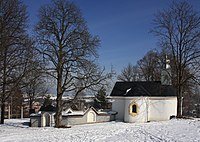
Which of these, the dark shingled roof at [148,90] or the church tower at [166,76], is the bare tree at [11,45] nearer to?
the dark shingled roof at [148,90]

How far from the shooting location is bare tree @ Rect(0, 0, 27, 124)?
1705 cm

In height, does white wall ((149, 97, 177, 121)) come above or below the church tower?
below

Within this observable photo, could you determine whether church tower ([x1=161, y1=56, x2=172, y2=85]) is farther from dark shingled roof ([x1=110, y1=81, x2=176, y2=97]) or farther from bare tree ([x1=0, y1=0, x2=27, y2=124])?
bare tree ([x1=0, y1=0, x2=27, y2=124])

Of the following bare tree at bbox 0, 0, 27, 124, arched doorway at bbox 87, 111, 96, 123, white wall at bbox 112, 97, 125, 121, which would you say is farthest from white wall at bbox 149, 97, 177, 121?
Result: bare tree at bbox 0, 0, 27, 124

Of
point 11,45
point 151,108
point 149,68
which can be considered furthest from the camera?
point 149,68

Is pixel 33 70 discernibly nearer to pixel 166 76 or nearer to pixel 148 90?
pixel 148 90

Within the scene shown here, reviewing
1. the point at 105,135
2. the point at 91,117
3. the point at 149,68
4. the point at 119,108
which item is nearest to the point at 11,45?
the point at 105,135

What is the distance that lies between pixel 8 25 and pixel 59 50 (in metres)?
8.25

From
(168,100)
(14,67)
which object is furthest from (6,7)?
(168,100)

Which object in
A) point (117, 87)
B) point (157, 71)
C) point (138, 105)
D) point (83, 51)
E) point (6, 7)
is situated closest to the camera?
point (6, 7)

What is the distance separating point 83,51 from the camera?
24.1 metres

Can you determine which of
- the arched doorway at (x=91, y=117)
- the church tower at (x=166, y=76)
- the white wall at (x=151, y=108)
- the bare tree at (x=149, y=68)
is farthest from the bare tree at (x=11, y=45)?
the bare tree at (x=149, y=68)

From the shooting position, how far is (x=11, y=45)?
1764cm

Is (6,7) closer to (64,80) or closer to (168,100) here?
(64,80)
